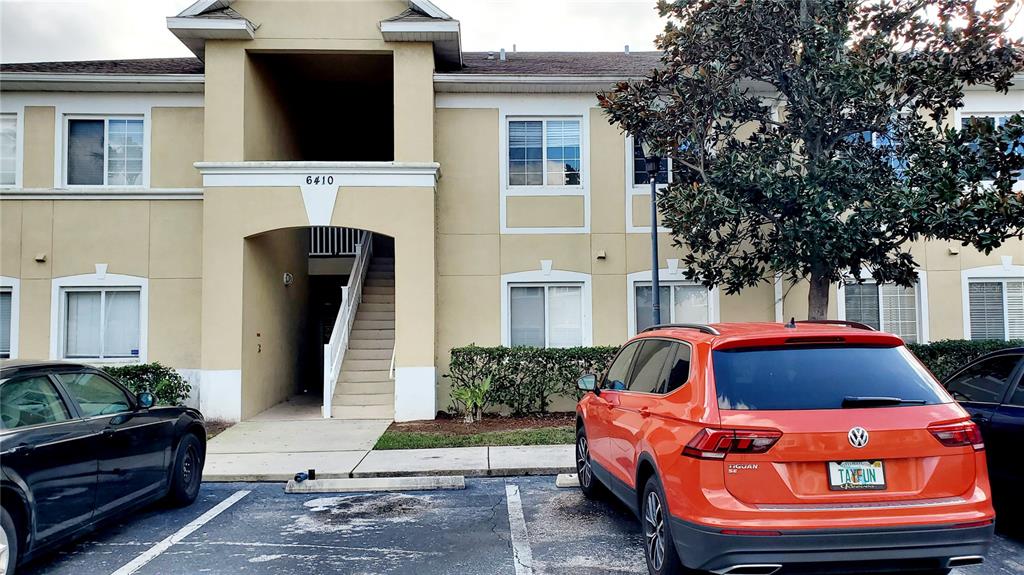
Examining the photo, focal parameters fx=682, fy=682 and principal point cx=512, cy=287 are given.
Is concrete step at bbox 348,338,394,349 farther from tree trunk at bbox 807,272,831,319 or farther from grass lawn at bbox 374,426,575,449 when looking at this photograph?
tree trunk at bbox 807,272,831,319

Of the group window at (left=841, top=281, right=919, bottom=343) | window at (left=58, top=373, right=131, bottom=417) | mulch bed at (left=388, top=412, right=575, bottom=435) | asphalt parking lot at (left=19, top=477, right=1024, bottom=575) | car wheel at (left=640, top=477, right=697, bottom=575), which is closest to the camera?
car wheel at (left=640, top=477, right=697, bottom=575)

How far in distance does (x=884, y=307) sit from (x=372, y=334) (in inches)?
388

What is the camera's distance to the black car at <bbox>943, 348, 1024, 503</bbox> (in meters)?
5.34

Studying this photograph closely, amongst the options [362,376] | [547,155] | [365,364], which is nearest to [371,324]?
[365,364]

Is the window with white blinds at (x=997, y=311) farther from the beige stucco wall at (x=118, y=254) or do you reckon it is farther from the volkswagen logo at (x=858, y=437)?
the beige stucco wall at (x=118, y=254)

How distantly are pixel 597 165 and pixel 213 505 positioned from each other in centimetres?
875

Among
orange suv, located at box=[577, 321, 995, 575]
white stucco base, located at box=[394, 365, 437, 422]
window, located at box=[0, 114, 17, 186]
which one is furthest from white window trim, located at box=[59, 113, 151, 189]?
orange suv, located at box=[577, 321, 995, 575]

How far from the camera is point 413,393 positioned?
11.5 meters

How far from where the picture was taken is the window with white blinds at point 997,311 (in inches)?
507

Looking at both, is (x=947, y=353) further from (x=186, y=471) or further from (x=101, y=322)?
(x=101, y=322)

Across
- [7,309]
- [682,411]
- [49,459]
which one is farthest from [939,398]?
[7,309]

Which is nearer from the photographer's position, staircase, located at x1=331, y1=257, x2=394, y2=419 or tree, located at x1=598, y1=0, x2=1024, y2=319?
tree, located at x1=598, y1=0, x2=1024, y2=319

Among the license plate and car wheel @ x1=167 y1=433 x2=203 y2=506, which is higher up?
the license plate

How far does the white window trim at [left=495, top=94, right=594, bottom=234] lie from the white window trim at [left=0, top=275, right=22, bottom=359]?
8820mm
